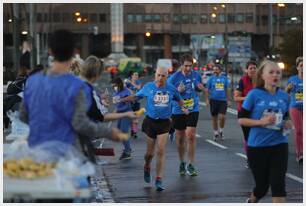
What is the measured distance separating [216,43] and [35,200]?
268 feet

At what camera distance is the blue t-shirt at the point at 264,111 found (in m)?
8.36

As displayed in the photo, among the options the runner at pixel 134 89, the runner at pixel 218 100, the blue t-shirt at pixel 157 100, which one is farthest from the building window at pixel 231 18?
the blue t-shirt at pixel 157 100

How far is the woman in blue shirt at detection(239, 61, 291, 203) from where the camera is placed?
834 centimetres

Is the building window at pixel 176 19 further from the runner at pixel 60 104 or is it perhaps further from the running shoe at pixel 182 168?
the runner at pixel 60 104

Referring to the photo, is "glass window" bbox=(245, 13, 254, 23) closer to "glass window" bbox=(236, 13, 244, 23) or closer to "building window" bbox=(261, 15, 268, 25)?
"glass window" bbox=(236, 13, 244, 23)

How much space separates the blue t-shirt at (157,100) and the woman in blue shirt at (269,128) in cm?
344

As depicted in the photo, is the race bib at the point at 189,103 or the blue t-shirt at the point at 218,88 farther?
the blue t-shirt at the point at 218,88

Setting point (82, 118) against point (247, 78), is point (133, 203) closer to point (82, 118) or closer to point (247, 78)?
point (247, 78)

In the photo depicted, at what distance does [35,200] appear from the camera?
597 centimetres

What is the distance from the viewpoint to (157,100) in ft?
39.0

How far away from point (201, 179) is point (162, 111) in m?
1.46

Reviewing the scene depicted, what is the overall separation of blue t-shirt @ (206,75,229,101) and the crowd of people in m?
6.52

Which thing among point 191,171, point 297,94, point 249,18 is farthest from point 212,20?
point 191,171

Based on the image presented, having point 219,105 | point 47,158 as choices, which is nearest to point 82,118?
point 47,158
